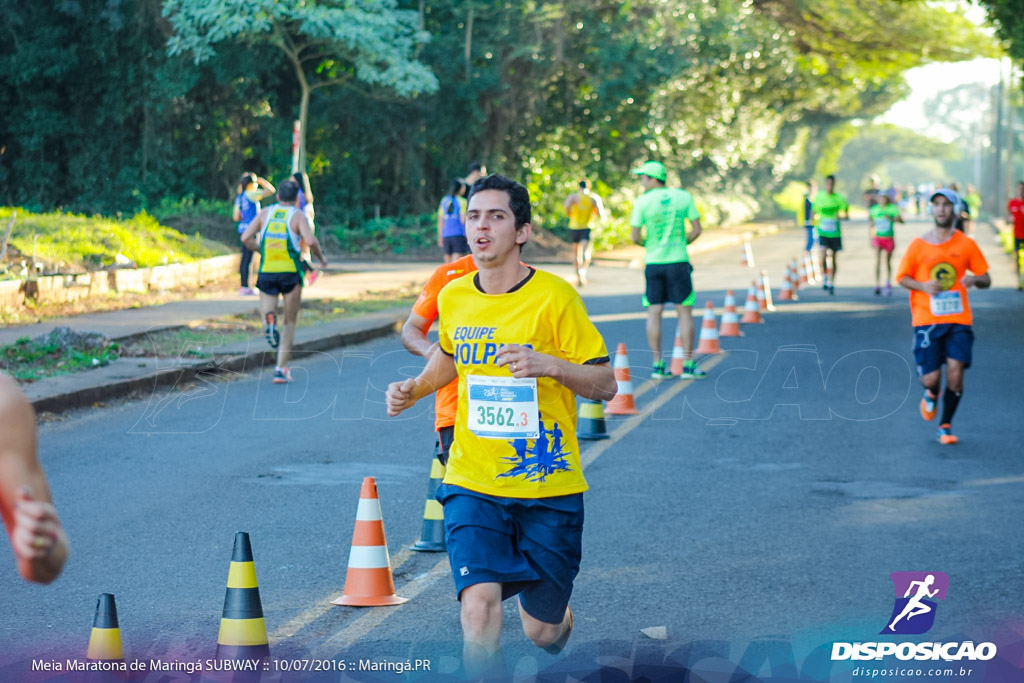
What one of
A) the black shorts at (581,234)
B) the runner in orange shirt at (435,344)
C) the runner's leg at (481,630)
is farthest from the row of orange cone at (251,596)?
the black shorts at (581,234)

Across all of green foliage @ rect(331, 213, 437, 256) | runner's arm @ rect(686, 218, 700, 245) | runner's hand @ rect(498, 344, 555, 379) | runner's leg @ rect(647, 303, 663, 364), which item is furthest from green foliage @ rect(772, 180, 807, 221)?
runner's hand @ rect(498, 344, 555, 379)

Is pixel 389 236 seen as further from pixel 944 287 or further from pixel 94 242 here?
pixel 944 287

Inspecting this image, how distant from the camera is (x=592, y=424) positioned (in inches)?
414

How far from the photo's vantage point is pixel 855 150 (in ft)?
485

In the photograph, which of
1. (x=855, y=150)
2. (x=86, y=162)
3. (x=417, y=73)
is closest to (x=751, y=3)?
(x=417, y=73)

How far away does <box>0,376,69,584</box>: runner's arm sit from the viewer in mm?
2234

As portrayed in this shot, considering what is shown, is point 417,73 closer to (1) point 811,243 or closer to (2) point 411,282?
(2) point 411,282

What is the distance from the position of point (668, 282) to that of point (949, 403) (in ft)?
12.1

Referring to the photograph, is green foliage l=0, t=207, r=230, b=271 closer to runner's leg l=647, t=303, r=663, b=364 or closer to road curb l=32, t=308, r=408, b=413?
road curb l=32, t=308, r=408, b=413

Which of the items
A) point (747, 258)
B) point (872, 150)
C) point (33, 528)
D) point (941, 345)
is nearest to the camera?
point (33, 528)

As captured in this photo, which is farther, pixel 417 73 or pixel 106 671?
pixel 417 73

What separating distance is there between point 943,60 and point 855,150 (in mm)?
102783

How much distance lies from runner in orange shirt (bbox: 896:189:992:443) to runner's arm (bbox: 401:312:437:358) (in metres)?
4.65

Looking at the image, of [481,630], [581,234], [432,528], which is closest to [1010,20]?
[581,234]
